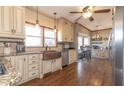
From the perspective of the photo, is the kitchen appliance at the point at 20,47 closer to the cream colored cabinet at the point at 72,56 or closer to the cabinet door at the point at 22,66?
the cabinet door at the point at 22,66

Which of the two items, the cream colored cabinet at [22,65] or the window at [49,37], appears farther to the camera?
the window at [49,37]

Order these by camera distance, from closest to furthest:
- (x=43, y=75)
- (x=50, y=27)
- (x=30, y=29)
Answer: (x=43, y=75), (x=30, y=29), (x=50, y=27)

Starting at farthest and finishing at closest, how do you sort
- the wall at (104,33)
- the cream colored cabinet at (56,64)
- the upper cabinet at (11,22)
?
the wall at (104,33) < the cream colored cabinet at (56,64) < the upper cabinet at (11,22)

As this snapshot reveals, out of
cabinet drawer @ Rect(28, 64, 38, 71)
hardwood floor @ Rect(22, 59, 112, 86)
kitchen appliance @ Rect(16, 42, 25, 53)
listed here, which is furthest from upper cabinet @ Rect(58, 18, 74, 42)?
cabinet drawer @ Rect(28, 64, 38, 71)

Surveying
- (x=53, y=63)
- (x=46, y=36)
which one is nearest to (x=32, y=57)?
(x=53, y=63)

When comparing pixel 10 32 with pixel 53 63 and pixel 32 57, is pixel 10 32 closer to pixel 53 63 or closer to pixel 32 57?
pixel 32 57

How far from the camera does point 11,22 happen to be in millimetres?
3355

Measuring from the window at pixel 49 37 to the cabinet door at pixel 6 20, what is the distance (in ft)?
8.28

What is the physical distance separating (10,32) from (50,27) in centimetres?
292

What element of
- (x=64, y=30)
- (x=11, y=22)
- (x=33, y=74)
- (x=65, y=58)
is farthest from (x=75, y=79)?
(x=64, y=30)

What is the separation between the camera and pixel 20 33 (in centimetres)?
368

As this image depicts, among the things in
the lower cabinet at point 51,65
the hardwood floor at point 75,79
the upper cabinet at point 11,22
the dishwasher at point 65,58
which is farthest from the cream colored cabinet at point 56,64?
the upper cabinet at point 11,22

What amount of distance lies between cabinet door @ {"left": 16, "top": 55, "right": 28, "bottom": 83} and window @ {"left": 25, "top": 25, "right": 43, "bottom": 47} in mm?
1273

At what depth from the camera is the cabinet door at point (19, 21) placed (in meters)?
3.49
